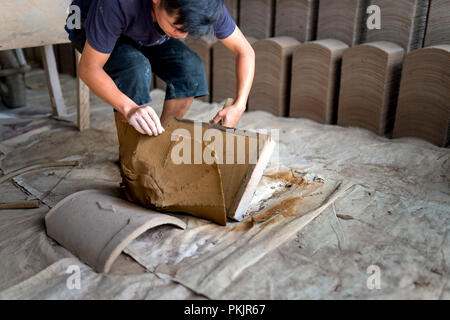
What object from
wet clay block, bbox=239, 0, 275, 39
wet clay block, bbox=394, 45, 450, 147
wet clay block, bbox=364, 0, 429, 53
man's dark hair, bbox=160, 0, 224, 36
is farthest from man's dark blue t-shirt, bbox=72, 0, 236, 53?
wet clay block, bbox=239, 0, 275, 39

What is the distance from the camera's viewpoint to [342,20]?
299cm

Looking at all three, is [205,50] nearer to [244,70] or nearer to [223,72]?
[223,72]

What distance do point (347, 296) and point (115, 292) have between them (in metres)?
0.72

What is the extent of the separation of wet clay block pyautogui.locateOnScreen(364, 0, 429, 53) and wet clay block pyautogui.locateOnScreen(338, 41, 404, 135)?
8cm

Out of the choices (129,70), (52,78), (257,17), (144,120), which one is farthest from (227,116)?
(52,78)

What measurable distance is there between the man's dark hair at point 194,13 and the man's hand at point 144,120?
34 centimetres

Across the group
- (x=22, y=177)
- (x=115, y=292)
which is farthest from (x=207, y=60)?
(x=115, y=292)

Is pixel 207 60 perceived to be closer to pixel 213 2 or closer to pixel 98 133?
pixel 98 133

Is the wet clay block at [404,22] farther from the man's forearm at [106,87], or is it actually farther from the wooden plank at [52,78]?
the wooden plank at [52,78]

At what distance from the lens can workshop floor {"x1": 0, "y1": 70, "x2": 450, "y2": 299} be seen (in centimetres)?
138

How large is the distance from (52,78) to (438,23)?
2614 millimetres

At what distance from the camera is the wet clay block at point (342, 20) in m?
2.91

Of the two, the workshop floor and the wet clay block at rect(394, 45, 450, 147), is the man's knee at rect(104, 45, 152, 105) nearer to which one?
the workshop floor
